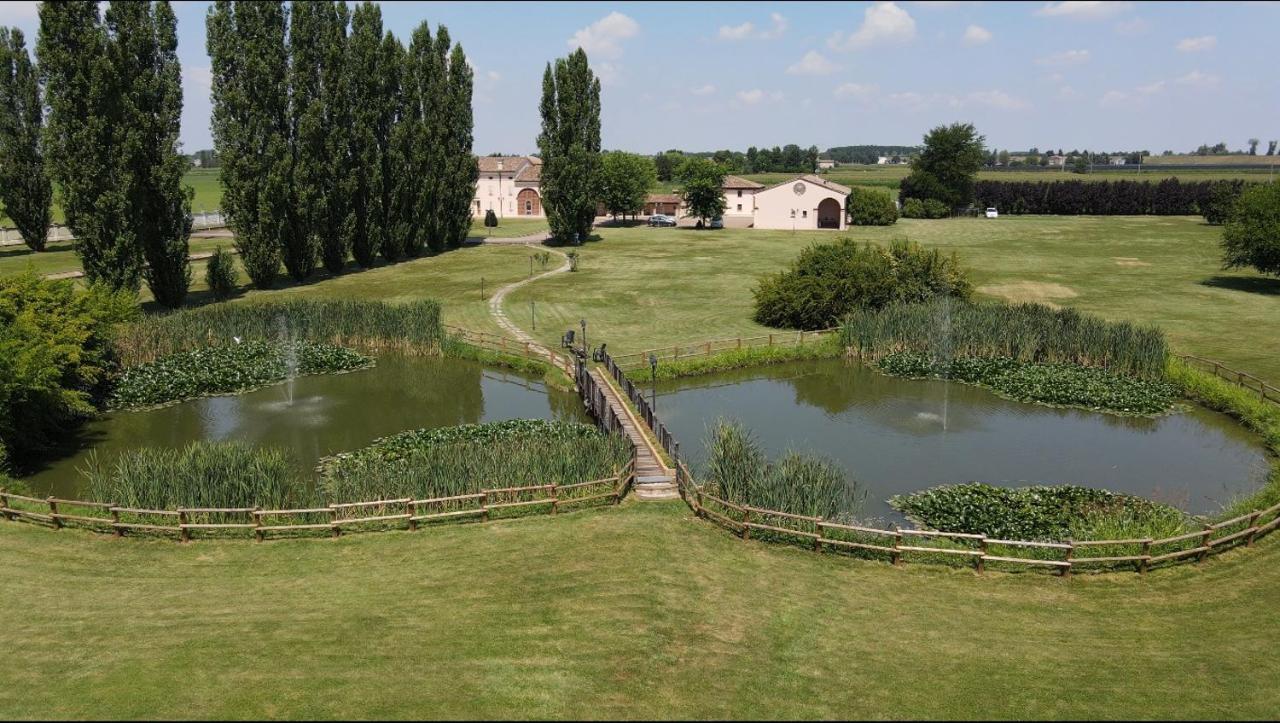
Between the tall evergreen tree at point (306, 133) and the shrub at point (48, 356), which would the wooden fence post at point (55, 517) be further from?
the tall evergreen tree at point (306, 133)

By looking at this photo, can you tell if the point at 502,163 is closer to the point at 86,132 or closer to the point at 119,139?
the point at 119,139

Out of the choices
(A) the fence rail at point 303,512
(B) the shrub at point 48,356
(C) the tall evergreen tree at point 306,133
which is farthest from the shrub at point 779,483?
(C) the tall evergreen tree at point 306,133

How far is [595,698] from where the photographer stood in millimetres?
13750

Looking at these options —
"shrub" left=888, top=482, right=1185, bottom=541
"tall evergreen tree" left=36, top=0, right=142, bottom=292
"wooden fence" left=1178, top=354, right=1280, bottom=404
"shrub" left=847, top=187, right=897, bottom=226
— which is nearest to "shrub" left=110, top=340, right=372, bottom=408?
"tall evergreen tree" left=36, top=0, right=142, bottom=292

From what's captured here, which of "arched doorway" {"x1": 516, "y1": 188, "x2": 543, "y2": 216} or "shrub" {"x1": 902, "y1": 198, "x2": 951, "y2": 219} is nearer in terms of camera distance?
"shrub" {"x1": 902, "y1": 198, "x2": 951, "y2": 219}

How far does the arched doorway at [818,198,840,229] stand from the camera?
318ft

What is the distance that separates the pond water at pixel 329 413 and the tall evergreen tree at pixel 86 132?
47.6 feet

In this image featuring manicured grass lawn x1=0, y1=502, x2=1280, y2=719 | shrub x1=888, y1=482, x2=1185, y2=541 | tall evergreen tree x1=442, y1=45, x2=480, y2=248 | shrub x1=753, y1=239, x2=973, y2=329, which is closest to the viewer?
manicured grass lawn x1=0, y1=502, x2=1280, y2=719

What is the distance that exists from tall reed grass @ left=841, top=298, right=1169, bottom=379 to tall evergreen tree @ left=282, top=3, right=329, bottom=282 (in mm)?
36558

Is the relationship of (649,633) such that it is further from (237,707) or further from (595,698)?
(237,707)

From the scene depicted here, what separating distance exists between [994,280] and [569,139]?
125ft

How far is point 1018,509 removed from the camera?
79.5ft

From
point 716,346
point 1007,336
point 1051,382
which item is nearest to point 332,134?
point 716,346

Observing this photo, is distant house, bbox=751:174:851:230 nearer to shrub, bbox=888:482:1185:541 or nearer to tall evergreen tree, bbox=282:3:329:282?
tall evergreen tree, bbox=282:3:329:282
